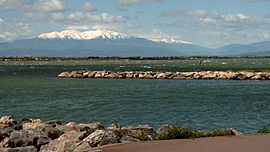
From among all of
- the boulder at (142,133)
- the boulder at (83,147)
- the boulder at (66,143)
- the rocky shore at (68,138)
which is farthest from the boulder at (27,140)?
the boulder at (142,133)

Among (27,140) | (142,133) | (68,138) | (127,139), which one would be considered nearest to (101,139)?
(127,139)

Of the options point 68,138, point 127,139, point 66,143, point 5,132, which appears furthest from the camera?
point 5,132

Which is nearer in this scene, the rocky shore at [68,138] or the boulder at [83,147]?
the boulder at [83,147]

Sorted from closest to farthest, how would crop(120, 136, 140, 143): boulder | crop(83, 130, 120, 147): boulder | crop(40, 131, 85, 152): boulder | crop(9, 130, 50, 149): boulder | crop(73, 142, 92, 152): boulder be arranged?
crop(73, 142, 92, 152): boulder → crop(83, 130, 120, 147): boulder → crop(40, 131, 85, 152): boulder → crop(120, 136, 140, 143): boulder → crop(9, 130, 50, 149): boulder

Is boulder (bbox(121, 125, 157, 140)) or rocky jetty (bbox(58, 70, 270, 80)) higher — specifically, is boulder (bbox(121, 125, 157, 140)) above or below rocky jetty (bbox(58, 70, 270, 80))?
above

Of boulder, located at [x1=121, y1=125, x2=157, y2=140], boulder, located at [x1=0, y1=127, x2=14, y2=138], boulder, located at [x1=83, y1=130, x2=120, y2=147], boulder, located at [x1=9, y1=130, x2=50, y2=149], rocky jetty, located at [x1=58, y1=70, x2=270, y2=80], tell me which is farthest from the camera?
rocky jetty, located at [x1=58, y1=70, x2=270, y2=80]

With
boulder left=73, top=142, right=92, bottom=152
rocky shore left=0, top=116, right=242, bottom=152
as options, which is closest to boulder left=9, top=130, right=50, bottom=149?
rocky shore left=0, top=116, right=242, bottom=152

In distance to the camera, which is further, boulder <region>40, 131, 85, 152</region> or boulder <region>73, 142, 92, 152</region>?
boulder <region>40, 131, 85, 152</region>

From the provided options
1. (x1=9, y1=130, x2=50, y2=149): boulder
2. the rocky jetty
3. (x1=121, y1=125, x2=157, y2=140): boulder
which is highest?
(x1=121, y1=125, x2=157, y2=140): boulder

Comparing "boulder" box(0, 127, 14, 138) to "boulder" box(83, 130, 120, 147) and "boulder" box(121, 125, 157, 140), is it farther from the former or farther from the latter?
"boulder" box(83, 130, 120, 147)

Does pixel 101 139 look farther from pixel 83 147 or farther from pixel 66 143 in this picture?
pixel 66 143

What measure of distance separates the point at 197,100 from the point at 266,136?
19573 mm

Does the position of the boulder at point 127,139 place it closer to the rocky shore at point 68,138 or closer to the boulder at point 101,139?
the rocky shore at point 68,138

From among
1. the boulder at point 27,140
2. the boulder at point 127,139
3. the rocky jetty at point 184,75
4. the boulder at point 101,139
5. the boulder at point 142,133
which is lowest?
the rocky jetty at point 184,75
